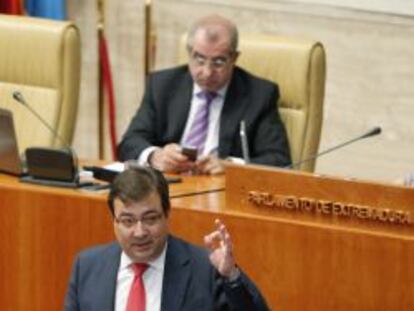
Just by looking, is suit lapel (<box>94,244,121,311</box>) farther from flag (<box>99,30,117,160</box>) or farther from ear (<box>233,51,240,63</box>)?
flag (<box>99,30,117,160</box>)

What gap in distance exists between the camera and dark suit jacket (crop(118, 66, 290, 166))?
5.66m

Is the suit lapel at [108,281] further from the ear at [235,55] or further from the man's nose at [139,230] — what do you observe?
the ear at [235,55]

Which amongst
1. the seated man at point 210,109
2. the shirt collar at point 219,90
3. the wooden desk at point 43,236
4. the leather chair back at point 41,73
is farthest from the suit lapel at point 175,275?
the leather chair back at point 41,73

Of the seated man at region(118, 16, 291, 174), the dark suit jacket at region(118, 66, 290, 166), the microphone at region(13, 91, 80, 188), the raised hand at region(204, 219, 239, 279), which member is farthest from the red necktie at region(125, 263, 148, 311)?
the dark suit jacket at region(118, 66, 290, 166)

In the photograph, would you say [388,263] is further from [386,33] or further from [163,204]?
[386,33]

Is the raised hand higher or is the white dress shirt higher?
the raised hand

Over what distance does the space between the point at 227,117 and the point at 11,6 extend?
2.18 m

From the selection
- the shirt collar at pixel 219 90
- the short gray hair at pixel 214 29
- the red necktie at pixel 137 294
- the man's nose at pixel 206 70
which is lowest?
the red necktie at pixel 137 294

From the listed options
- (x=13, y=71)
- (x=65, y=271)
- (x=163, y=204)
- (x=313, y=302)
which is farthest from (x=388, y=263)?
(x=13, y=71)

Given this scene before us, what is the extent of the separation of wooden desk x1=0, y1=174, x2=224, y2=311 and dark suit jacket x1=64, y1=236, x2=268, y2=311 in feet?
1.77

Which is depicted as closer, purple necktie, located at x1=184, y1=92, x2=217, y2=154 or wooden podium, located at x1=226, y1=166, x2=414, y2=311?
wooden podium, located at x1=226, y1=166, x2=414, y2=311

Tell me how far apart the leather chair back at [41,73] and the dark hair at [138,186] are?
1.84 meters

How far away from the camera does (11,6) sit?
750 cm

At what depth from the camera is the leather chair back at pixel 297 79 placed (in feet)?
18.8
